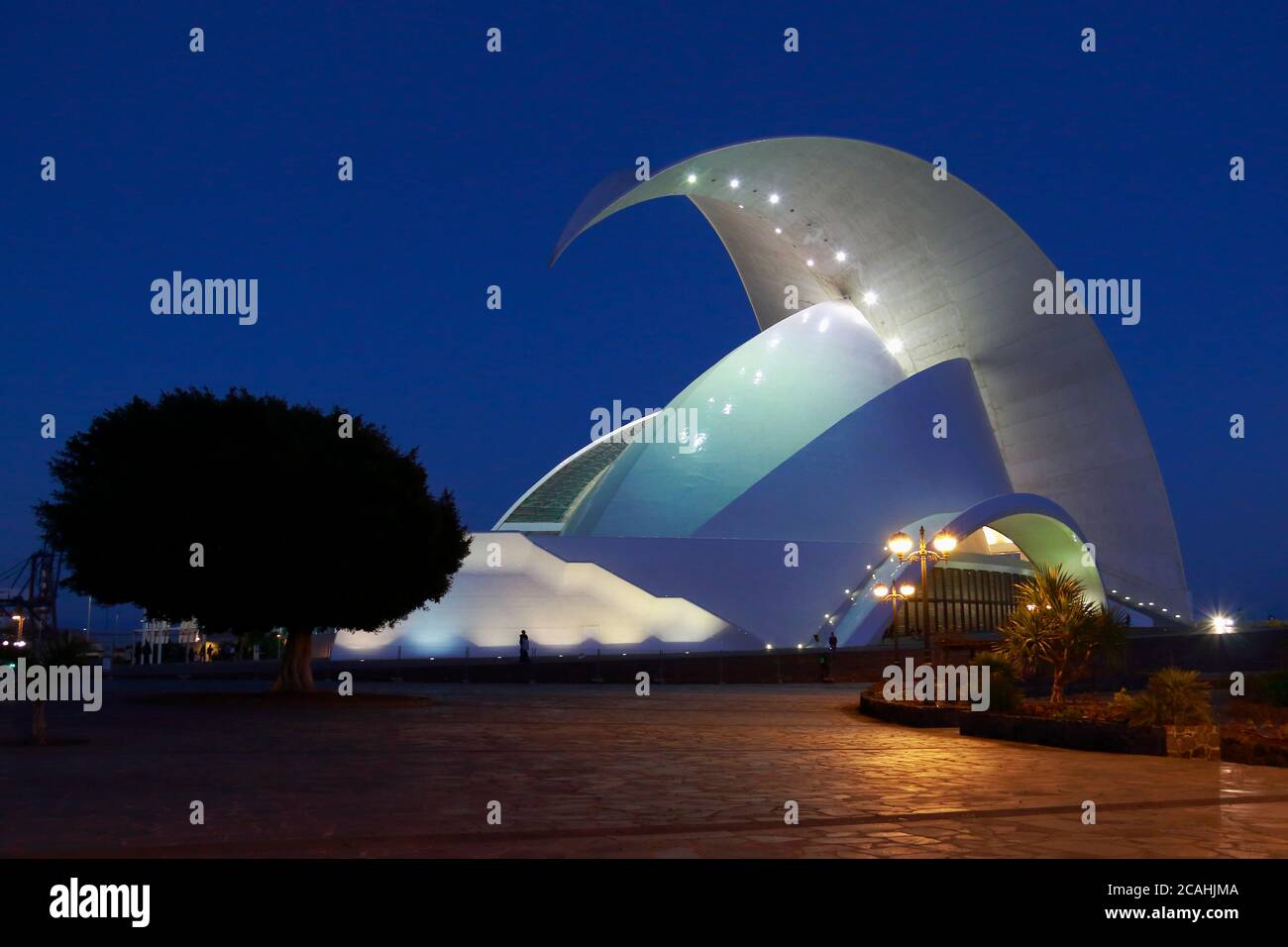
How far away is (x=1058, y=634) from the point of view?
50.0 ft

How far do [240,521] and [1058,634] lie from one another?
12.6 metres

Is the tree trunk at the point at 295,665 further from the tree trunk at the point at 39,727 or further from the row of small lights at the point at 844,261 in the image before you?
the row of small lights at the point at 844,261

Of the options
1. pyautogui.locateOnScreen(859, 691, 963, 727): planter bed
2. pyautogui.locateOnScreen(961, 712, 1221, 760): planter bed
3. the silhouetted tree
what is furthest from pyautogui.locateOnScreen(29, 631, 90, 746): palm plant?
pyautogui.locateOnScreen(961, 712, 1221, 760): planter bed

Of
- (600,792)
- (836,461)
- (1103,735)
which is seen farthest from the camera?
(836,461)

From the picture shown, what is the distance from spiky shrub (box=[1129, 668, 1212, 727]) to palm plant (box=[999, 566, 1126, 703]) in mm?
3587

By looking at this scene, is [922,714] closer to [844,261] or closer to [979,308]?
[979,308]

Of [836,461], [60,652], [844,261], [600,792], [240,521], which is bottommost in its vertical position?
[600,792]

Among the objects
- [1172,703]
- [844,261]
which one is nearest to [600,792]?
[1172,703]

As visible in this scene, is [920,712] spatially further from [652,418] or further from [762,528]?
[652,418]

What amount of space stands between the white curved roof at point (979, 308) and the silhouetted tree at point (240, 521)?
1754 centimetres

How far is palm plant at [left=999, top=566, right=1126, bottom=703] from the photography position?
49.6 ft

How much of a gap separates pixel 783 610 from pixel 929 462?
7.96 meters

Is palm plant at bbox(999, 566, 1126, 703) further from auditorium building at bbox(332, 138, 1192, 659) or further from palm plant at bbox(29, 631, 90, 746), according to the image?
auditorium building at bbox(332, 138, 1192, 659)

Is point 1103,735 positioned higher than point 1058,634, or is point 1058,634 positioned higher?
point 1058,634
